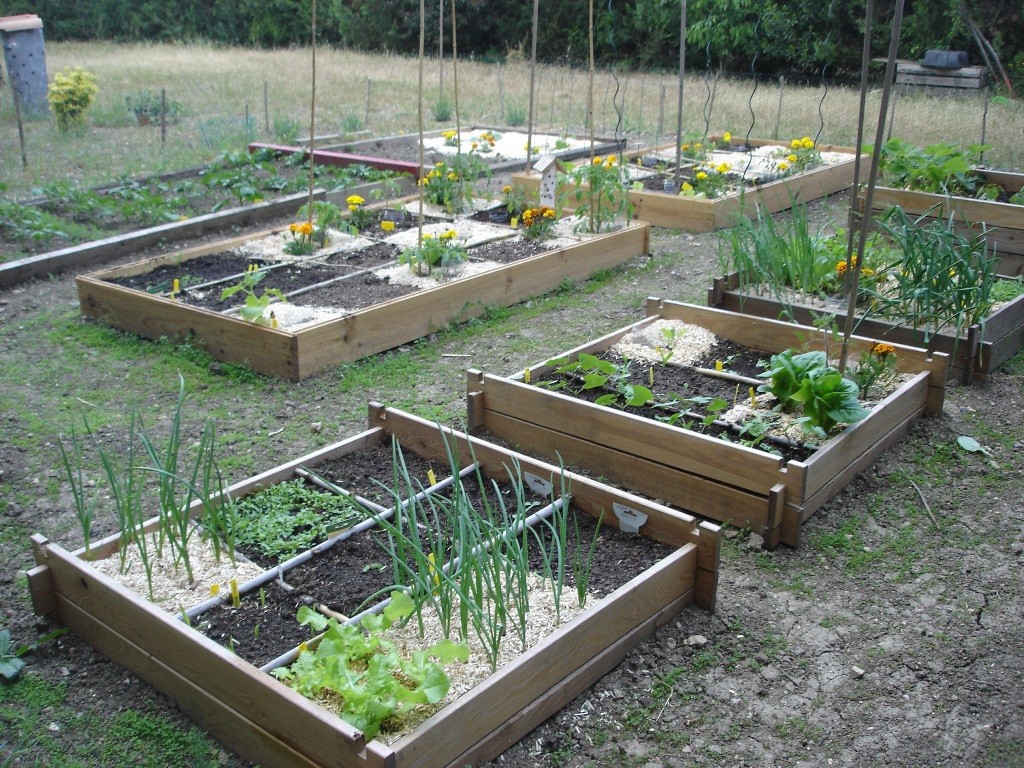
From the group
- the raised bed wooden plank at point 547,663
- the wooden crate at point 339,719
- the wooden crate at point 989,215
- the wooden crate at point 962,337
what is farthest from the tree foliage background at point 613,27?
the raised bed wooden plank at point 547,663

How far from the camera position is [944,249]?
4637 millimetres

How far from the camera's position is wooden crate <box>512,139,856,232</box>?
7359 millimetres

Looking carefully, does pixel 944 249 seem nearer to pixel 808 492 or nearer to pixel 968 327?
pixel 968 327

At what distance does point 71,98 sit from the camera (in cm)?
1081

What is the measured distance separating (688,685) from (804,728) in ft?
1.07

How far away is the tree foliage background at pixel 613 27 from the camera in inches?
729

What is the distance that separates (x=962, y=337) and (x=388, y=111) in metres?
10.3

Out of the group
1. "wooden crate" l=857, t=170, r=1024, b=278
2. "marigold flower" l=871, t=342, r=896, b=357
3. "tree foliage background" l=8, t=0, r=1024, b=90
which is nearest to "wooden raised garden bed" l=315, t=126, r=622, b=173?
"wooden crate" l=857, t=170, r=1024, b=278

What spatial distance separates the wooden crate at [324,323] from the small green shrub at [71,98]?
5854 millimetres

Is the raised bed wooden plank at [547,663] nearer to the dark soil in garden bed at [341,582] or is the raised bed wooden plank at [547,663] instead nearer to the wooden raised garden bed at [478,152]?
the dark soil in garden bed at [341,582]

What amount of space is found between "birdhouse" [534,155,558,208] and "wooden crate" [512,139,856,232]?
5.6 inches

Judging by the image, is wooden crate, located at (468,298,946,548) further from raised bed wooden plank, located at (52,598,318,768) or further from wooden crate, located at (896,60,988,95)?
wooden crate, located at (896,60,988,95)

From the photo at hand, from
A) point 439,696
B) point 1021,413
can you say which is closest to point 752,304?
point 1021,413

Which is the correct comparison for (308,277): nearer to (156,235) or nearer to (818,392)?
(156,235)
